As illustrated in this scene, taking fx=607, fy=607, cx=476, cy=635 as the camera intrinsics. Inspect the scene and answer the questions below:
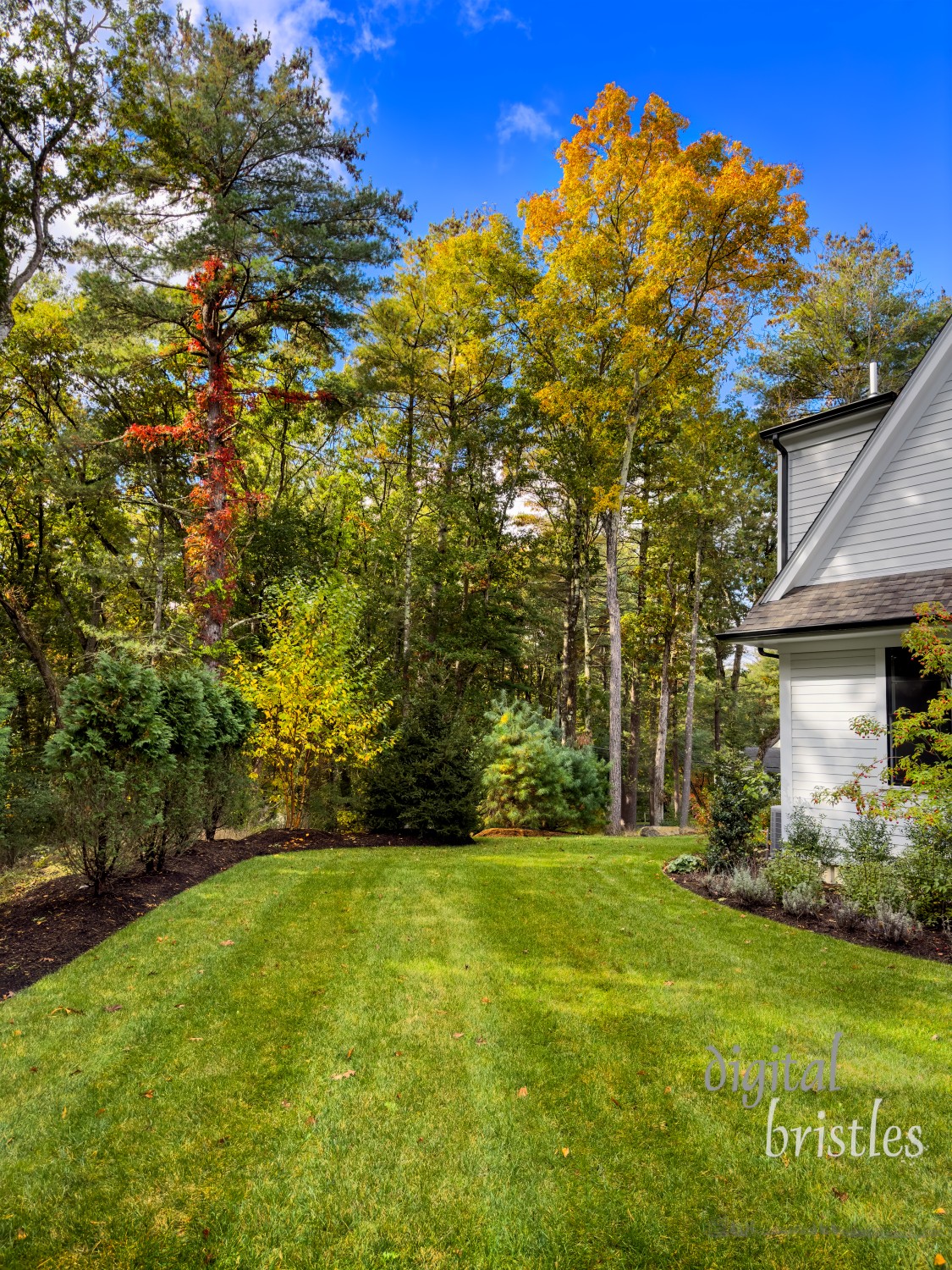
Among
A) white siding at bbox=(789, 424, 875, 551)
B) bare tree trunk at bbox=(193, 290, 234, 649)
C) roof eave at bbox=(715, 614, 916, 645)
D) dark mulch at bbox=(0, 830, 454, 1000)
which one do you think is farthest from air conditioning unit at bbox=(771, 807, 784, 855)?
bare tree trunk at bbox=(193, 290, 234, 649)

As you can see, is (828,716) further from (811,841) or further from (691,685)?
(691,685)

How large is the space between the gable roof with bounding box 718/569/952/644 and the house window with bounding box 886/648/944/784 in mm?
622

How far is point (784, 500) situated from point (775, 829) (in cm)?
514

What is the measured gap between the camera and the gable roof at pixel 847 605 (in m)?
7.04

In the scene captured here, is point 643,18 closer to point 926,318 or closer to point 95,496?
point 926,318

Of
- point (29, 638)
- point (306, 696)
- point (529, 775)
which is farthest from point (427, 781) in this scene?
point (29, 638)

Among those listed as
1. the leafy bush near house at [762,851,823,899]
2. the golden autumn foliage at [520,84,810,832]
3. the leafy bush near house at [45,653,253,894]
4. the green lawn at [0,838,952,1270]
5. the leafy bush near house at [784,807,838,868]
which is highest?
the golden autumn foliage at [520,84,810,832]

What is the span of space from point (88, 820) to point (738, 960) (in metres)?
5.95

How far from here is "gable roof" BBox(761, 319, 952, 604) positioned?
25.1 ft

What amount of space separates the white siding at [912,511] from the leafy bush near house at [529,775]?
6816mm

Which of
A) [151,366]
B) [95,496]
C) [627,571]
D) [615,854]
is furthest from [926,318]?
[95,496]

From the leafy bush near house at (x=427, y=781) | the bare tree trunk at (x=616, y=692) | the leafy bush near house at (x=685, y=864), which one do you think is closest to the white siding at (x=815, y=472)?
the bare tree trunk at (x=616, y=692)

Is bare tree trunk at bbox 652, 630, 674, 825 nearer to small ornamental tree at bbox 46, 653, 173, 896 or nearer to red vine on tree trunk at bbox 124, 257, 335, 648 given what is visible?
red vine on tree trunk at bbox 124, 257, 335, 648

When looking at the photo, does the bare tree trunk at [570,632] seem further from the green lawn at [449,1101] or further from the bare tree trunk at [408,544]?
the green lawn at [449,1101]
